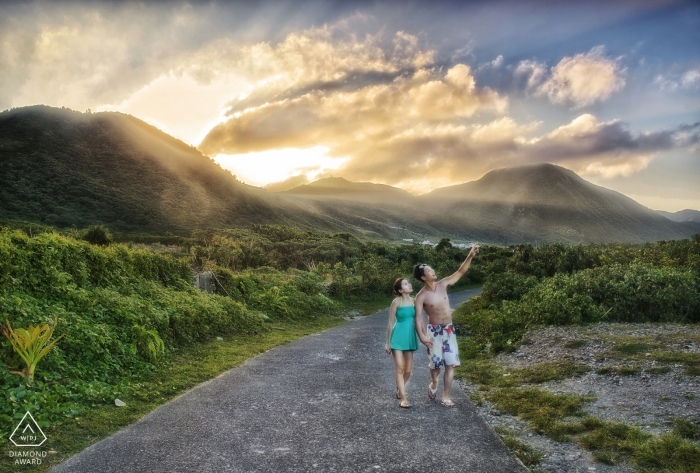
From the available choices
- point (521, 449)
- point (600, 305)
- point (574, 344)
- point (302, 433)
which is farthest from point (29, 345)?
point (600, 305)

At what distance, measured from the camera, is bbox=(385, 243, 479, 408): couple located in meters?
8.02

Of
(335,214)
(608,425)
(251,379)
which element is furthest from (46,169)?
(608,425)

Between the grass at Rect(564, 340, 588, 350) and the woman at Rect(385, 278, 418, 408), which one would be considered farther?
the grass at Rect(564, 340, 588, 350)

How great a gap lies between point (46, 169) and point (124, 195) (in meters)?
17.0

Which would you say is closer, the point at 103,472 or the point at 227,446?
the point at 103,472

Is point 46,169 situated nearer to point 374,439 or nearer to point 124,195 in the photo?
point 124,195

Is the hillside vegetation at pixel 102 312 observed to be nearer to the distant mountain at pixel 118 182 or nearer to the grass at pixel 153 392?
the grass at pixel 153 392

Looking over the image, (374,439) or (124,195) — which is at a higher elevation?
(124,195)

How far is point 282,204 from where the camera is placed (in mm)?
136500

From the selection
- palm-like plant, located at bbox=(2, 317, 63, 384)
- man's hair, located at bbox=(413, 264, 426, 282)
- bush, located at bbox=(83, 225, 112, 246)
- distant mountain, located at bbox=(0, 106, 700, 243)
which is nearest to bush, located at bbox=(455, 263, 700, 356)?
man's hair, located at bbox=(413, 264, 426, 282)

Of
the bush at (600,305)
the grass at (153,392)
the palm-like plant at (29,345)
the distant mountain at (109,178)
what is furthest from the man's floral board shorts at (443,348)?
the distant mountain at (109,178)

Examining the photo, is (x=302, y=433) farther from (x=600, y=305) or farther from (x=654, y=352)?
(x=600, y=305)

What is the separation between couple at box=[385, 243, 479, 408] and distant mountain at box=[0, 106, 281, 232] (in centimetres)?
7840

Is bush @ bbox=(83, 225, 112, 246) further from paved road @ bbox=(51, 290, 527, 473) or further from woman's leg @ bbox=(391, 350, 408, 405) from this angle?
woman's leg @ bbox=(391, 350, 408, 405)
